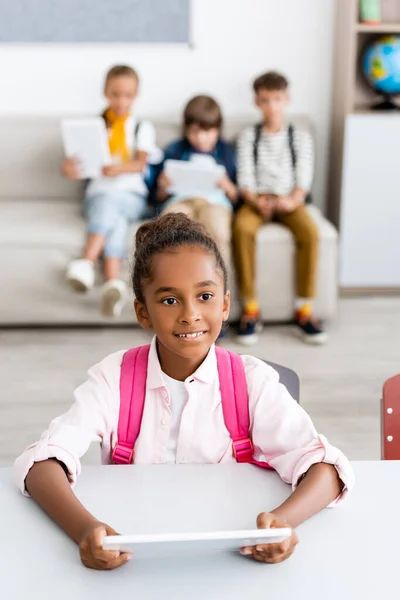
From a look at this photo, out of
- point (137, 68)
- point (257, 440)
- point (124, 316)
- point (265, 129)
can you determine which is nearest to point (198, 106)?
point (265, 129)

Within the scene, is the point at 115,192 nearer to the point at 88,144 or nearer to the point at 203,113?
the point at 88,144

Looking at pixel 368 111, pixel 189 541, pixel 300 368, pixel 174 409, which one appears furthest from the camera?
pixel 368 111

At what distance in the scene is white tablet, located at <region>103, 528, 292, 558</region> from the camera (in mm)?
920

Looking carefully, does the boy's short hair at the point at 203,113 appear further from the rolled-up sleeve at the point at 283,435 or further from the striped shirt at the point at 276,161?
the rolled-up sleeve at the point at 283,435

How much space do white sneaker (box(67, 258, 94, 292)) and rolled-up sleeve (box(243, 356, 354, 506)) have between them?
1.96 metres

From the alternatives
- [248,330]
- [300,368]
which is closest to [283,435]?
[300,368]

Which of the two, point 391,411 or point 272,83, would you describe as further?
point 272,83

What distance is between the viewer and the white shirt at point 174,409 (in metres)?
1.32

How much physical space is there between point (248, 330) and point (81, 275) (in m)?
0.69

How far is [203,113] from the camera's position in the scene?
3.51 metres

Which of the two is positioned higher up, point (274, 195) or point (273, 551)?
point (273, 551)

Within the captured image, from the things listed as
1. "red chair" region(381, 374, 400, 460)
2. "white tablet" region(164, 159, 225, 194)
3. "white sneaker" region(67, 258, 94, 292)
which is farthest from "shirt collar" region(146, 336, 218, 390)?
"white tablet" region(164, 159, 225, 194)

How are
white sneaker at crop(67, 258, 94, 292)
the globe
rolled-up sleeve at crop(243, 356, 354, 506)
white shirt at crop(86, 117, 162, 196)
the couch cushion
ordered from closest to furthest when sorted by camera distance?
rolled-up sleeve at crop(243, 356, 354, 506), white sneaker at crop(67, 258, 94, 292), the couch cushion, white shirt at crop(86, 117, 162, 196), the globe

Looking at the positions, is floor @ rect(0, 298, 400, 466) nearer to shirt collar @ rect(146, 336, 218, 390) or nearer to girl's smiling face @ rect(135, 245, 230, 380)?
shirt collar @ rect(146, 336, 218, 390)
